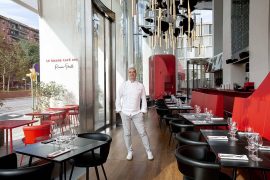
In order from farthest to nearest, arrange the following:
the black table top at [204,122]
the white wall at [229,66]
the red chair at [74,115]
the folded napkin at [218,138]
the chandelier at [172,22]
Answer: the white wall at [229,66]
the chandelier at [172,22]
the red chair at [74,115]
the black table top at [204,122]
the folded napkin at [218,138]

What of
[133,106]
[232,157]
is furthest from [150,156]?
[232,157]

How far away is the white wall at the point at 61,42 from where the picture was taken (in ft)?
14.4

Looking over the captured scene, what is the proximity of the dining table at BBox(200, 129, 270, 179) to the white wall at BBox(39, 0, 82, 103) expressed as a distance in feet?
9.70

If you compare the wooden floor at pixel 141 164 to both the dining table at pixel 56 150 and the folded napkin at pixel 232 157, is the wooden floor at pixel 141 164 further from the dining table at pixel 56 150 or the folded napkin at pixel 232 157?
the folded napkin at pixel 232 157

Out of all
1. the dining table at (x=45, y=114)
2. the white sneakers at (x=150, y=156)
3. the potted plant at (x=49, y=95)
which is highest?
the potted plant at (x=49, y=95)

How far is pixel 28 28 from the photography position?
3832 millimetres

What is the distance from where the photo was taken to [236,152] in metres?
2.43

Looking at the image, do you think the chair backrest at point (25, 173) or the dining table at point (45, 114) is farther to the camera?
the dining table at point (45, 114)

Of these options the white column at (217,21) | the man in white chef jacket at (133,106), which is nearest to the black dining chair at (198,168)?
the man in white chef jacket at (133,106)

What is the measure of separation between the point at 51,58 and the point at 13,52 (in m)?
1.34

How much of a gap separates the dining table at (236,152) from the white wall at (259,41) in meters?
5.41

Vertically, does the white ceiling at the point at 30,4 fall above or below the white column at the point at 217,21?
below

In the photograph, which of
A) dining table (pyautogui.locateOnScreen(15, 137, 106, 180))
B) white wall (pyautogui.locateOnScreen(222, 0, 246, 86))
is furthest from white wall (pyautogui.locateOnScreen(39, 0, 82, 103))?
white wall (pyautogui.locateOnScreen(222, 0, 246, 86))

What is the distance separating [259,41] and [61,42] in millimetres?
6290
